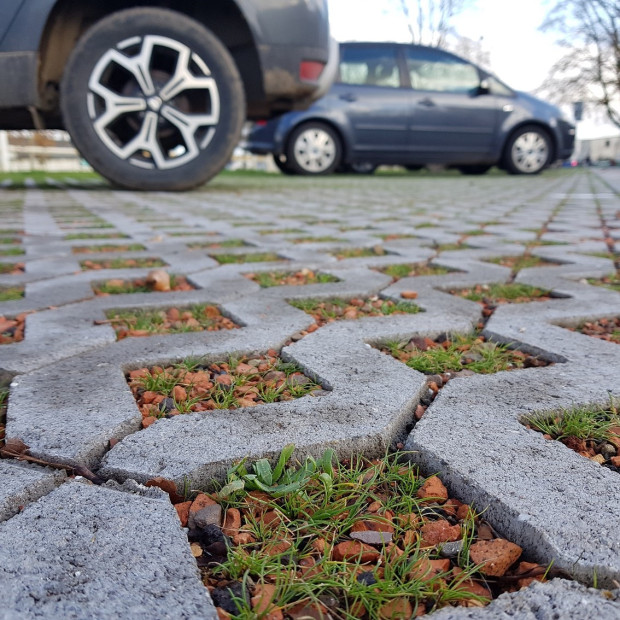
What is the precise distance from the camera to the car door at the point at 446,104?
8.59 meters

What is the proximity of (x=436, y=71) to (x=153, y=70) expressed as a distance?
15.9 ft

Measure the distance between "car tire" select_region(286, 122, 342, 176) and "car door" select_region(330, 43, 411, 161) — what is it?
0.29m

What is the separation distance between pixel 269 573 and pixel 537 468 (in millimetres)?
420

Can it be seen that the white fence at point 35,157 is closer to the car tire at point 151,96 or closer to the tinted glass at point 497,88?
the tinted glass at point 497,88

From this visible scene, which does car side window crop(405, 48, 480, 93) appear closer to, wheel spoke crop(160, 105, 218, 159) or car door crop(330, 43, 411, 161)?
car door crop(330, 43, 411, 161)

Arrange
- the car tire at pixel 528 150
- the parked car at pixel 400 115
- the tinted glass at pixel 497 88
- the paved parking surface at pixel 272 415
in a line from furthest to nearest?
1. the car tire at pixel 528 150
2. the tinted glass at pixel 497 88
3. the parked car at pixel 400 115
4. the paved parking surface at pixel 272 415

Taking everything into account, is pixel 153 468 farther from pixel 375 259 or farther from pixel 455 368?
pixel 375 259

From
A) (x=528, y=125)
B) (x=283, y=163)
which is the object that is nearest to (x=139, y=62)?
(x=283, y=163)

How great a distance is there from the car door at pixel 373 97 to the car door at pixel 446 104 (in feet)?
0.59

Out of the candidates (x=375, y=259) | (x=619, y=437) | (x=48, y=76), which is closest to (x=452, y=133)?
(x=48, y=76)

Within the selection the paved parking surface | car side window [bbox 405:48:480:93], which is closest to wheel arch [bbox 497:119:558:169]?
car side window [bbox 405:48:480:93]

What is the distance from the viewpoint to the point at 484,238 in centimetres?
313

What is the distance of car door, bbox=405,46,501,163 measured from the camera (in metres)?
8.59

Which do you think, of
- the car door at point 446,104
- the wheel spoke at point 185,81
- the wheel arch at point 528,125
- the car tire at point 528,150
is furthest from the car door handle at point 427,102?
the wheel spoke at point 185,81
